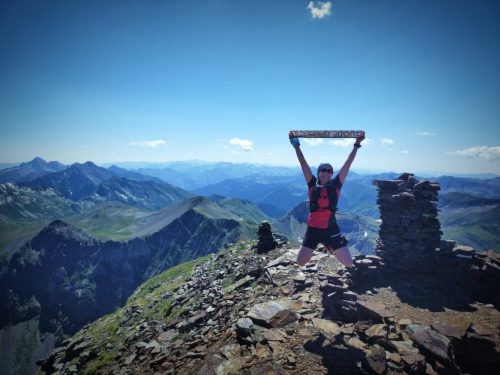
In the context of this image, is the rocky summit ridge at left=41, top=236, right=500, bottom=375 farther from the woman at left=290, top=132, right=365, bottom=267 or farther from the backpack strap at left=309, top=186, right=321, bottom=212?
the backpack strap at left=309, top=186, right=321, bottom=212

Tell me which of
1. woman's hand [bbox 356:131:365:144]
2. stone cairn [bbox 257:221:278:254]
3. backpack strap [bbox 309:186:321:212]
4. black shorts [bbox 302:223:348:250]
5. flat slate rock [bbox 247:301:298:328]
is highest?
woman's hand [bbox 356:131:365:144]

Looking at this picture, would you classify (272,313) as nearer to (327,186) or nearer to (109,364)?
(327,186)

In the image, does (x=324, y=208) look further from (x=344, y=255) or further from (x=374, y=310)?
(x=374, y=310)

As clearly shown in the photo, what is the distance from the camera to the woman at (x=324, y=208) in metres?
10.5

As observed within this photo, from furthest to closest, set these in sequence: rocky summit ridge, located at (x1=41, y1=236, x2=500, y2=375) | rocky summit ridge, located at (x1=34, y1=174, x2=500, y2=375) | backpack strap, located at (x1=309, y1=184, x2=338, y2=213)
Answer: backpack strap, located at (x1=309, y1=184, x2=338, y2=213) < rocky summit ridge, located at (x1=34, y1=174, x2=500, y2=375) < rocky summit ridge, located at (x1=41, y1=236, x2=500, y2=375)

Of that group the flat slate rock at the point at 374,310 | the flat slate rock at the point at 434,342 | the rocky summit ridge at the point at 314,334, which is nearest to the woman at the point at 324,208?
the flat slate rock at the point at 374,310

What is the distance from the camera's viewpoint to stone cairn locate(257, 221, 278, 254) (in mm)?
25906

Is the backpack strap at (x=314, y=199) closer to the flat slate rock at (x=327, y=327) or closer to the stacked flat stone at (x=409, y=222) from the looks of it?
the flat slate rock at (x=327, y=327)

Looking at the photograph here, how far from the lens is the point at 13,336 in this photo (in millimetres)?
176875

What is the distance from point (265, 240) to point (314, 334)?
1704 centimetres

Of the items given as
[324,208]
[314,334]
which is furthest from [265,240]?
[314,334]

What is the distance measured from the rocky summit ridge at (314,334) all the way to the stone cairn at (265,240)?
24.3 ft

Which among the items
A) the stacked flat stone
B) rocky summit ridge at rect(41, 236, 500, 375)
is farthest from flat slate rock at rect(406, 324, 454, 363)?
the stacked flat stone

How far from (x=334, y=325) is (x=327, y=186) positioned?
5299 millimetres
